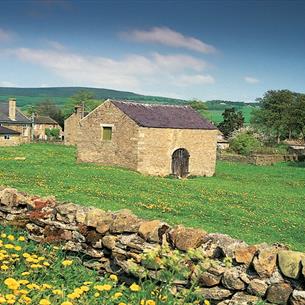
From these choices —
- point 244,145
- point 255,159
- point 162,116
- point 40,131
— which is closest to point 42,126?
point 40,131

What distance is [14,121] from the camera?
84.0 metres

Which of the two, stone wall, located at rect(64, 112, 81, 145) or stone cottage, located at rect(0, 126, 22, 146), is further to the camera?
stone wall, located at rect(64, 112, 81, 145)

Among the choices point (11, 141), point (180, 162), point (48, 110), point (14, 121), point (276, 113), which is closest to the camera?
point (180, 162)

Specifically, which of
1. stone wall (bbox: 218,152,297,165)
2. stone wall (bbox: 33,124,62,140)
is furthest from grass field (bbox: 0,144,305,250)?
stone wall (bbox: 33,124,62,140)

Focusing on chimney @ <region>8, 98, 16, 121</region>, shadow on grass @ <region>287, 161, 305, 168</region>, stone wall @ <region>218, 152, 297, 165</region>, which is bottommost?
shadow on grass @ <region>287, 161, 305, 168</region>

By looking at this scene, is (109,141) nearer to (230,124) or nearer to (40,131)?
(40,131)

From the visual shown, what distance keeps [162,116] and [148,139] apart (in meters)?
3.37

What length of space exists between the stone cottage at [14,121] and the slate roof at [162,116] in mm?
42258

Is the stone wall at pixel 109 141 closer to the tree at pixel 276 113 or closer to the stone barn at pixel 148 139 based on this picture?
the stone barn at pixel 148 139

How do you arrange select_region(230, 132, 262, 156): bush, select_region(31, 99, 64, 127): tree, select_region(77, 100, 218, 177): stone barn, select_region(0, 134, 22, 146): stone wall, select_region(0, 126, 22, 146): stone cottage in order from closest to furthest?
select_region(77, 100, 218, 177): stone barn → select_region(0, 134, 22, 146): stone wall → select_region(0, 126, 22, 146): stone cottage → select_region(230, 132, 262, 156): bush → select_region(31, 99, 64, 127): tree

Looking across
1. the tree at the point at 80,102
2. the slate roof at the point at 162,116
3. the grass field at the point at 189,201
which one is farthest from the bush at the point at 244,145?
the tree at the point at 80,102

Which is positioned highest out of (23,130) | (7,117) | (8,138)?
(7,117)

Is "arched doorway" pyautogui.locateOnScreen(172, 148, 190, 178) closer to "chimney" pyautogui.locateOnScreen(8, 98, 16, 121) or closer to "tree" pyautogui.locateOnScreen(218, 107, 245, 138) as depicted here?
"chimney" pyautogui.locateOnScreen(8, 98, 16, 121)

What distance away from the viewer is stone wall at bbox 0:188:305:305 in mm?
6949
